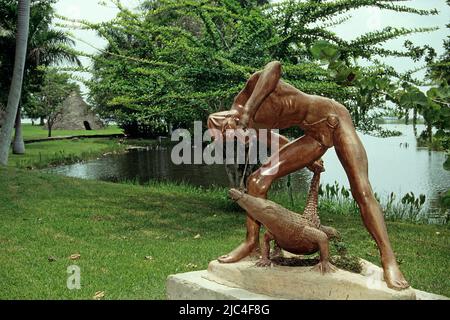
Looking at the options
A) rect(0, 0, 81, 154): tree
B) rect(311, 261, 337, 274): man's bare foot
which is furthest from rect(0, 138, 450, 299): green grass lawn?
rect(0, 0, 81, 154): tree

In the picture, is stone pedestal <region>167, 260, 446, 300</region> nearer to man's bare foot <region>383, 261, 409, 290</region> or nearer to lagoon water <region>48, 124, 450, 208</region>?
man's bare foot <region>383, 261, 409, 290</region>

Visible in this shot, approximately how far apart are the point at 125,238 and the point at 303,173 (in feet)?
30.8

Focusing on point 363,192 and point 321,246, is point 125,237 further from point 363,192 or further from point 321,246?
point 363,192

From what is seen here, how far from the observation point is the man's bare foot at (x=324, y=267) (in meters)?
3.74

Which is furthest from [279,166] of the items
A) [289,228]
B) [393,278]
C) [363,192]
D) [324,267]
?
[393,278]

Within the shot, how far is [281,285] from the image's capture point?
3789 millimetres

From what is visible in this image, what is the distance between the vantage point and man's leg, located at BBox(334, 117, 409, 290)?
3.66 metres

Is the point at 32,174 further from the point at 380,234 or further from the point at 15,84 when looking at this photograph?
the point at 380,234

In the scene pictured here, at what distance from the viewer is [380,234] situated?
147 inches

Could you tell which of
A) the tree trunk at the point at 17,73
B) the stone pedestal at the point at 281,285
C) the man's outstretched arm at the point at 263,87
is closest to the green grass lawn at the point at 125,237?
the stone pedestal at the point at 281,285

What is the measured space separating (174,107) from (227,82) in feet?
3.03

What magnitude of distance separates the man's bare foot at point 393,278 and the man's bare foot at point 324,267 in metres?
0.35
